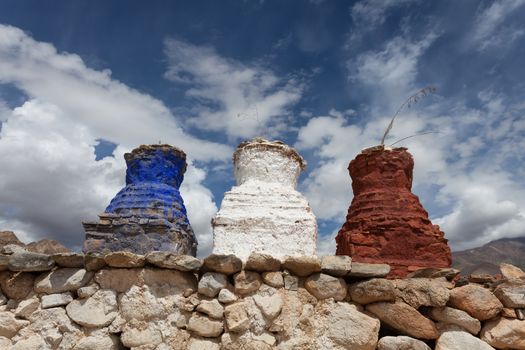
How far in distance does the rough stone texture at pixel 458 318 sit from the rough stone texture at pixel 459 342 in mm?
65

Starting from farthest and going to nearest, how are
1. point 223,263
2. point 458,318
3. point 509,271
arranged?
point 509,271
point 223,263
point 458,318

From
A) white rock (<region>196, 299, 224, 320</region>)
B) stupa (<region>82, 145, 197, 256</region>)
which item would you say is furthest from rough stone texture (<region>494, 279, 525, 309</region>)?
stupa (<region>82, 145, 197, 256</region>)

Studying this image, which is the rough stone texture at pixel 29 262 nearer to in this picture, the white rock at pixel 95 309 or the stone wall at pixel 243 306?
the stone wall at pixel 243 306

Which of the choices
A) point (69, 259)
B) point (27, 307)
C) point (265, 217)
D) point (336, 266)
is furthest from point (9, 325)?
point (336, 266)

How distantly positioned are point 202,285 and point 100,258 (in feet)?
3.19

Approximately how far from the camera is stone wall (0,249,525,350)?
3.54 m

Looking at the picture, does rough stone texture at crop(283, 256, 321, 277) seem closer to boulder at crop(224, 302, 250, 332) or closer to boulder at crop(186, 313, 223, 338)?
boulder at crop(224, 302, 250, 332)

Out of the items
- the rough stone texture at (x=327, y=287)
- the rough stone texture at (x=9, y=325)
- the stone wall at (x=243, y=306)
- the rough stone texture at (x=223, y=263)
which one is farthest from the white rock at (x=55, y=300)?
the rough stone texture at (x=327, y=287)

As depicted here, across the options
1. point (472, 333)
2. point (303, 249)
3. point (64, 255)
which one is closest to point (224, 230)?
point (303, 249)

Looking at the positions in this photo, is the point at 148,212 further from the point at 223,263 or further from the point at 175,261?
the point at 223,263

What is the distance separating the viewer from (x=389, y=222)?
7.36 metres

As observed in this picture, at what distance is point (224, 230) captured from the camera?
511 centimetres

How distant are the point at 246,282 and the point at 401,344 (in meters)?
1.38

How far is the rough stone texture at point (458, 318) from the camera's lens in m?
3.53
